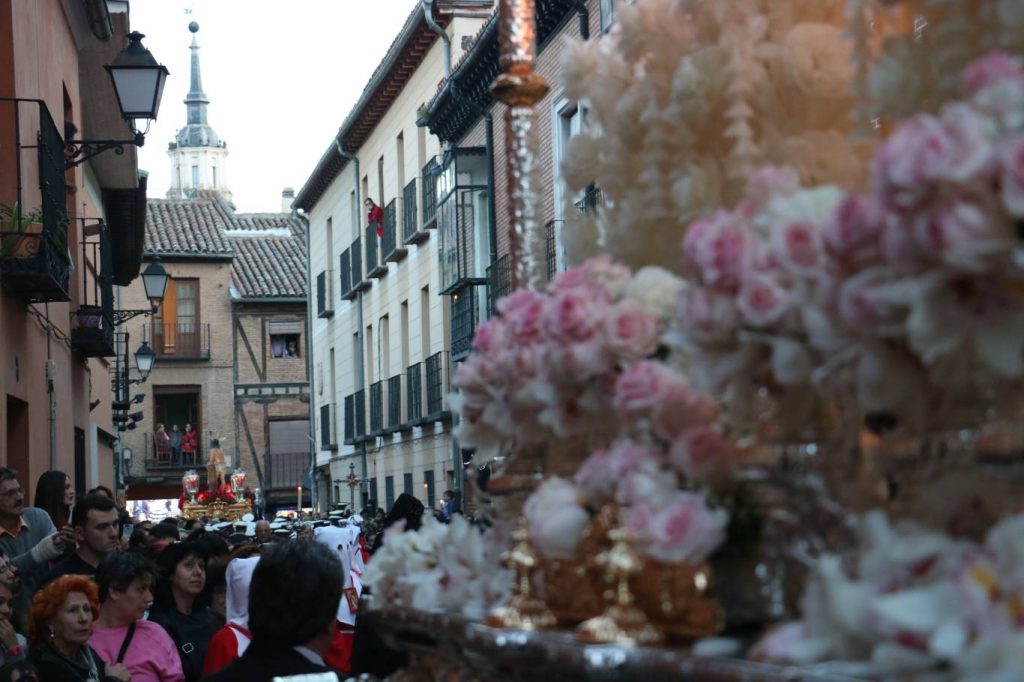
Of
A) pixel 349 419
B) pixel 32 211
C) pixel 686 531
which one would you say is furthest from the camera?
pixel 349 419

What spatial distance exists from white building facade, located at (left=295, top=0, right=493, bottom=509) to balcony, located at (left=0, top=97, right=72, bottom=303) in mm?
11737

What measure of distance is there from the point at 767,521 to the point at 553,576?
0.42m

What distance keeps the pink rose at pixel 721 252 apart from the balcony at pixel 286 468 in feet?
154

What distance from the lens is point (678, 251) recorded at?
243 centimetres

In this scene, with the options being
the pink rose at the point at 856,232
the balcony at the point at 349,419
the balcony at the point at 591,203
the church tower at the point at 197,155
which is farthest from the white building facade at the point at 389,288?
the church tower at the point at 197,155

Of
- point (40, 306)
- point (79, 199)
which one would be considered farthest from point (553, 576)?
point (79, 199)

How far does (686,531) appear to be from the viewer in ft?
5.76

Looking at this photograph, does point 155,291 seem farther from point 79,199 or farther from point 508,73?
point 508,73

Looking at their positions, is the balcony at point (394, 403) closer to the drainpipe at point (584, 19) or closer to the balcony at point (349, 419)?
the balcony at point (349, 419)

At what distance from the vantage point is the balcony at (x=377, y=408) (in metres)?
32.9

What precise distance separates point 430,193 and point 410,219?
182 cm

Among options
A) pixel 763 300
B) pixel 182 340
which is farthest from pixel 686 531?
pixel 182 340

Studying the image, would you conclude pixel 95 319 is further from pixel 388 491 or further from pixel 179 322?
pixel 179 322

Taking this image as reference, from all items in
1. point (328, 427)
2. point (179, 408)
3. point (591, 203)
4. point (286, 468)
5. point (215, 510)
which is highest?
point (179, 408)
